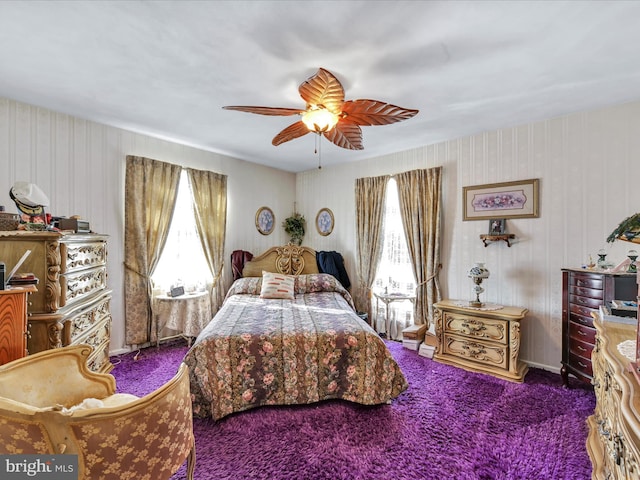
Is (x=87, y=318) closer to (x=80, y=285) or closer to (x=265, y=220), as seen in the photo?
(x=80, y=285)

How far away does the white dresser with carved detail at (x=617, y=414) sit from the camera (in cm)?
84

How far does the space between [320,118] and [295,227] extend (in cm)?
323

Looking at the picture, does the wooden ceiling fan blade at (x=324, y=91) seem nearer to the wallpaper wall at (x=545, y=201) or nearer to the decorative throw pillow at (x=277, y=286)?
the wallpaper wall at (x=545, y=201)

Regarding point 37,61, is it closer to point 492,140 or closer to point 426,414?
point 426,414

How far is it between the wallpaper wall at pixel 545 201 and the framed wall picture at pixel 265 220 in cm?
259

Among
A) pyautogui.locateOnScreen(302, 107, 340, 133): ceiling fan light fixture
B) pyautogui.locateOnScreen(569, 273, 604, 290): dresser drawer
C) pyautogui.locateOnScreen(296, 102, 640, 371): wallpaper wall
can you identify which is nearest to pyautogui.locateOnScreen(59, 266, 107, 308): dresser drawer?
pyautogui.locateOnScreen(302, 107, 340, 133): ceiling fan light fixture

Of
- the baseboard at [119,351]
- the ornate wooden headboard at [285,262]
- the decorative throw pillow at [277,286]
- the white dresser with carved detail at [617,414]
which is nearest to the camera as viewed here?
the white dresser with carved detail at [617,414]

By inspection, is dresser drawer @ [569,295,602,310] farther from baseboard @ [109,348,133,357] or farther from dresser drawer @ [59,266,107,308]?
baseboard @ [109,348,133,357]

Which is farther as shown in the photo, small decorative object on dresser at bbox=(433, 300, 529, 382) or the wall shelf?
the wall shelf

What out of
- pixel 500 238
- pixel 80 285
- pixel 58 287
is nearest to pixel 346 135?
pixel 500 238

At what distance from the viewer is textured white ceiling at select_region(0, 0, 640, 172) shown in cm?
162

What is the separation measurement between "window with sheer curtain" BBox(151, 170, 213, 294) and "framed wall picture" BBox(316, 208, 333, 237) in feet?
6.52

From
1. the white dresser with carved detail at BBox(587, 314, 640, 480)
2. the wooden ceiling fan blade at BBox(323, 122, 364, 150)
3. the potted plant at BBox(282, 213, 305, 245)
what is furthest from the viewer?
the potted plant at BBox(282, 213, 305, 245)

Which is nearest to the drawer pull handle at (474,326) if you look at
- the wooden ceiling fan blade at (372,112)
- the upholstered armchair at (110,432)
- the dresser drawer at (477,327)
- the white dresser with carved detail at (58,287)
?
the dresser drawer at (477,327)
